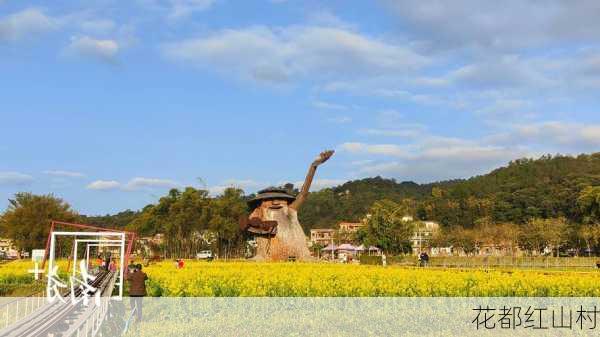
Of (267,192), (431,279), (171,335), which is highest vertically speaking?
(267,192)

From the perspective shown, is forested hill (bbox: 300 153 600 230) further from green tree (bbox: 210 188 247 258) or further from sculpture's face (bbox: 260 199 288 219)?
sculpture's face (bbox: 260 199 288 219)

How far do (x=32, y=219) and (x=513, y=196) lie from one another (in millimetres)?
80056

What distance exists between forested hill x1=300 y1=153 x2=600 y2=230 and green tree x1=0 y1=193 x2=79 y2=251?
6050 cm

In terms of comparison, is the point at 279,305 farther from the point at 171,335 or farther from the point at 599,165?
the point at 599,165

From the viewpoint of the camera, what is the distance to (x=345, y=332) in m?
12.1

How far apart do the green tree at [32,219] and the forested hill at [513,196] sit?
60503 millimetres

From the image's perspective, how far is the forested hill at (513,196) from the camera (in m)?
102

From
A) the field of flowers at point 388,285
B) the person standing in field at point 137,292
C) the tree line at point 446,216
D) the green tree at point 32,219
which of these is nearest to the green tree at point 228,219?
the tree line at point 446,216

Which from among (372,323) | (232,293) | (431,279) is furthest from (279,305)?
(431,279)

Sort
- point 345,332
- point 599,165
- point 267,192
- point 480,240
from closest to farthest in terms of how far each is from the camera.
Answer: point 345,332 < point 267,192 < point 480,240 < point 599,165

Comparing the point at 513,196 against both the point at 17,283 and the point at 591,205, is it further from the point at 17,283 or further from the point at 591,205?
the point at 17,283

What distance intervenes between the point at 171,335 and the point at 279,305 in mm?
2977

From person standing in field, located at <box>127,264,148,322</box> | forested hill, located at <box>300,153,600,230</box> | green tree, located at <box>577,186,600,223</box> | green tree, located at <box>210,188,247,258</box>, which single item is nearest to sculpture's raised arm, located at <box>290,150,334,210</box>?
green tree, located at <box>210,188,247,258</box>

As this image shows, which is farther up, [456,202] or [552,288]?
[456,202]
